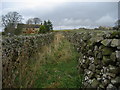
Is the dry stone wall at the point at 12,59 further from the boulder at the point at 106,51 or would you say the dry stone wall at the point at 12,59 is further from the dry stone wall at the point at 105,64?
the boulder at the point at 106,51

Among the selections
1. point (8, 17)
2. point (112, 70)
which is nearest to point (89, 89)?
point (112, 70)

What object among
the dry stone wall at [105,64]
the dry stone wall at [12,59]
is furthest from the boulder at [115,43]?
the dry stone wall at [12,59]

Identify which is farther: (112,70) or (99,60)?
(99,60)

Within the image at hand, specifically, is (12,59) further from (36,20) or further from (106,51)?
(36,20)

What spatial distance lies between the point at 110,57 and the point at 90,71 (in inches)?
42.7

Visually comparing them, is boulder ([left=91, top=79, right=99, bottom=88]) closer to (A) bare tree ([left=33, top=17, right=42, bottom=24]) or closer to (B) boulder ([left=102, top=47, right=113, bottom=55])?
(B) boulder ([left=102, top=47, right=113, bottom=55])

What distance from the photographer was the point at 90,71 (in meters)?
4.58

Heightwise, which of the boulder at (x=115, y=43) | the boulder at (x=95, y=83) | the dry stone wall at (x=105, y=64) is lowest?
the boulder at (x=95, y=83)

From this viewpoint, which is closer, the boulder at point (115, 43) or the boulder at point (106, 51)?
the boulder at point (115, 43)

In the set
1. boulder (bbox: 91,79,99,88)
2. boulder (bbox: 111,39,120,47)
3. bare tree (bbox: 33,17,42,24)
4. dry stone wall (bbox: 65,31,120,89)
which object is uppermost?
bare tree (bbox: 33,17,42,24)

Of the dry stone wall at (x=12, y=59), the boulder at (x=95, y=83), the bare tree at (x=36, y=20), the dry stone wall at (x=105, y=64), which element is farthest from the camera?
the bare tree at (x=36, y=20)

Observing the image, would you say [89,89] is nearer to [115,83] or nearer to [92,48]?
A: [115,83]

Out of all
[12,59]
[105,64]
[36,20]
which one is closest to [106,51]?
[105,64]

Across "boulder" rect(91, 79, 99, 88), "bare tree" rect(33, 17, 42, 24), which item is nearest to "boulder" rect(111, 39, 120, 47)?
"boulder" rect(91, 79, 99, 88)
